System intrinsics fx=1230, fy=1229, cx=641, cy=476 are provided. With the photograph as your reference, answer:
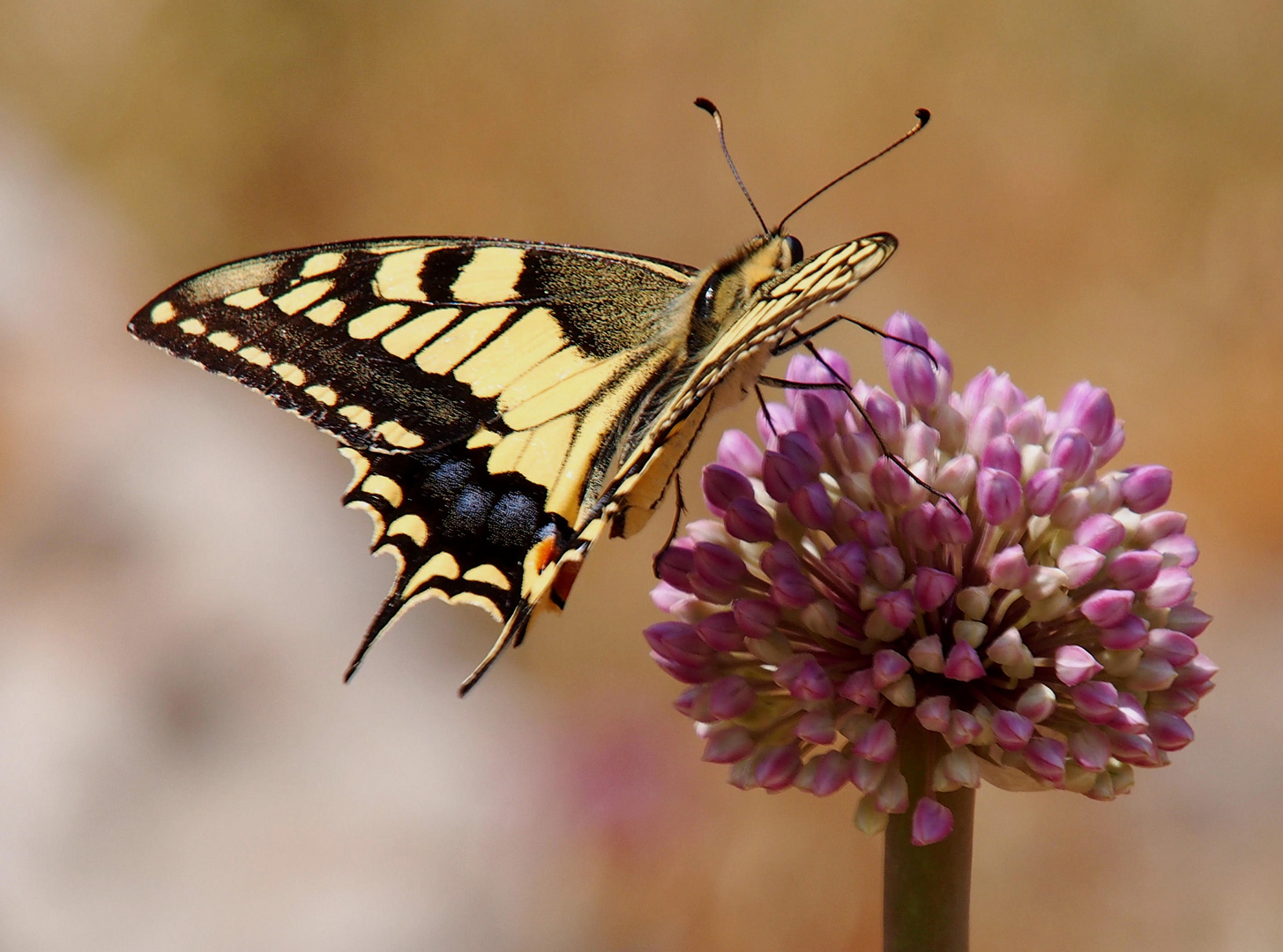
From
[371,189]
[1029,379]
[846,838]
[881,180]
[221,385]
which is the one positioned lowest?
[846,838]

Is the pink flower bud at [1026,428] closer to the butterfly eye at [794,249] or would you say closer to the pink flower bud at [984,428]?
the pink flower bud at [984,428]

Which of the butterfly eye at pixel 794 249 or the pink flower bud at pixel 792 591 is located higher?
the butterfly eye at pixel 794 249

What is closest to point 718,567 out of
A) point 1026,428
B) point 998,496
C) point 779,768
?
point 779,768

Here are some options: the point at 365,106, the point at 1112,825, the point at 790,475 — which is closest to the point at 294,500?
the point at 365,106

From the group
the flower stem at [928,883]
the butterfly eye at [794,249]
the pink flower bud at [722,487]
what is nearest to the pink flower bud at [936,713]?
the flower stem at [928,883]

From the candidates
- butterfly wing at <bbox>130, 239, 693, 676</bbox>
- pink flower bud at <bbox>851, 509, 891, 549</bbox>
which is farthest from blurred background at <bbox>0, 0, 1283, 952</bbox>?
pink flower bud at <bbox>851, 509, 891, 549</bbox>

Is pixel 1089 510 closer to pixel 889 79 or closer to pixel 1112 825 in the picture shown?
pixel 1112 825

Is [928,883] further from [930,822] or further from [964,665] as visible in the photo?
[964,665]
